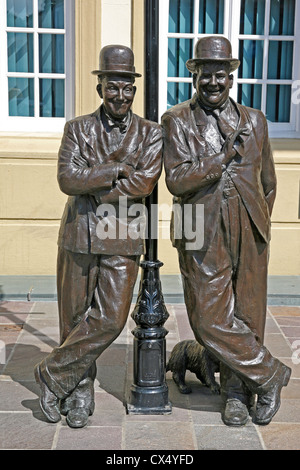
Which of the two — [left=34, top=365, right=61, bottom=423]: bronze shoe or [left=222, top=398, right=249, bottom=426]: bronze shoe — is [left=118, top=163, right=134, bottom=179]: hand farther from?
[left=222, top=398, right=249, bottom=426]: bronze shoe

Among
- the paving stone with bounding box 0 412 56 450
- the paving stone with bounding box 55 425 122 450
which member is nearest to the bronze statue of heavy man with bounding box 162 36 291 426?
the paving stone with bounding box 55 425 122 450

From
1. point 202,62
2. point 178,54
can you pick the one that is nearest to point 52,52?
point 178,54

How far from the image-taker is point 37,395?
5000 millimetres

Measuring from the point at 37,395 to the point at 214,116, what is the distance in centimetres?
218

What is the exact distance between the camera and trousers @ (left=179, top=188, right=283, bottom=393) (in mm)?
4434

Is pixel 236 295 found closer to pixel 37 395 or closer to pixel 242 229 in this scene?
pixel 242 229

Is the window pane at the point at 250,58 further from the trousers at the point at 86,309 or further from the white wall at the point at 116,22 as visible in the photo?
the trousers at the point at 86,309

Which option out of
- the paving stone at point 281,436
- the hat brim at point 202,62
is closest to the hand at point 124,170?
the hat brim at point 202,62

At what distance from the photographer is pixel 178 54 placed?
27.9 feet

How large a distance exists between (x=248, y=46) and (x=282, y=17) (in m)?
0.50

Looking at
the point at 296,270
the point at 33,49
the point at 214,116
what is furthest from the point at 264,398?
the point at 33,49

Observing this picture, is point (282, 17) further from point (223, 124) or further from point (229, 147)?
point (229, 147)

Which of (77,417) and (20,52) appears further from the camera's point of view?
(20,52)

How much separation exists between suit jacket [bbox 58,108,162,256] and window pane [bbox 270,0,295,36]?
4.63 meters
